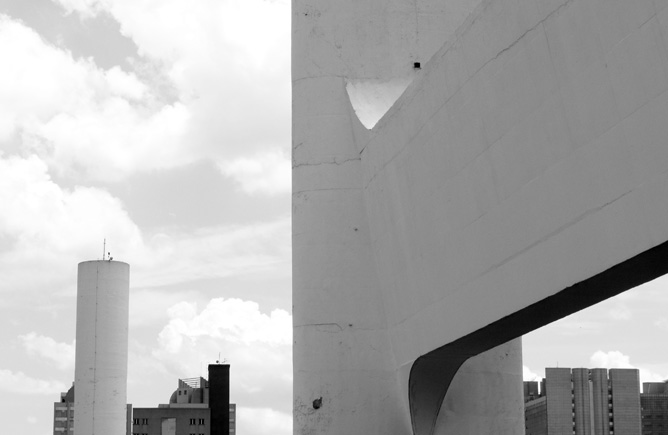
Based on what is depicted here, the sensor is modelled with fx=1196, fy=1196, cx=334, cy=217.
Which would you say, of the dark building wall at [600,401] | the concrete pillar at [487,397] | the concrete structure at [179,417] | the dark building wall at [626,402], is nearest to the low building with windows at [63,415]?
the concrete structure at [179,417]

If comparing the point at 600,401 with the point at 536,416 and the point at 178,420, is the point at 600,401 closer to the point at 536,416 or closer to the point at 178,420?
the point at 536,416

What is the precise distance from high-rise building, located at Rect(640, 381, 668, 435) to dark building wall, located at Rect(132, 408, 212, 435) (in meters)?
48.0

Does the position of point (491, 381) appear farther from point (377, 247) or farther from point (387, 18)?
point (387, 18)

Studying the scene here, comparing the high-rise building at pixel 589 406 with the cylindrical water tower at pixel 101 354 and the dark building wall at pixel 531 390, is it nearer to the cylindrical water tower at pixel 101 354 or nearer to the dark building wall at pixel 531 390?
the dark building wall at pixel 531 390

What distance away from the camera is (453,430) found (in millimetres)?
18250

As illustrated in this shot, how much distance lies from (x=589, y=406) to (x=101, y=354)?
6017cm

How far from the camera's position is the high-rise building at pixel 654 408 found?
108688 millimetres

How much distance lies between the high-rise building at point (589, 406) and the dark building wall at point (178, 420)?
134 ft

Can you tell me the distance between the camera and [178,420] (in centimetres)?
13375

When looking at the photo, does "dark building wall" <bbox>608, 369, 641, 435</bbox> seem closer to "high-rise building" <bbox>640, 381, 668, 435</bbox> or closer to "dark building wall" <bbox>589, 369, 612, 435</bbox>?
"dark building wall" <bbox>589, 369, 612, 435</bbox>

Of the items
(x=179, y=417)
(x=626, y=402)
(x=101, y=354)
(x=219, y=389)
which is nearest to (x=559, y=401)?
(x=626, y=402)

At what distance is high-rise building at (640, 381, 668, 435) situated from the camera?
108688 mm

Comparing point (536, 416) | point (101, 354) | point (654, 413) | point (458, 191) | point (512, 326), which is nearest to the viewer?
point (512, 326)

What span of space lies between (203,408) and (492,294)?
126265 mm
